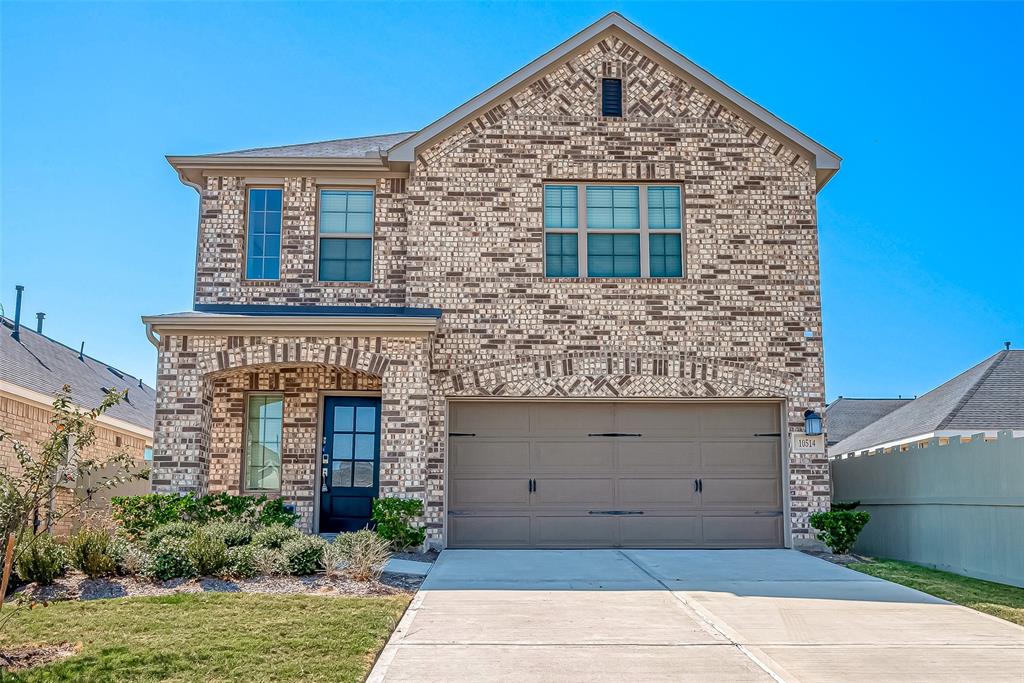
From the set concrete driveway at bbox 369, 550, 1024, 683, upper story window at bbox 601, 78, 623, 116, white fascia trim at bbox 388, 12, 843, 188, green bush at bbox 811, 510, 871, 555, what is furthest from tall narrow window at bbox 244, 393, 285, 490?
green bush at bbox 811, 510, 871, 555

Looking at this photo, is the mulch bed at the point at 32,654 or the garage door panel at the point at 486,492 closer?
the mulch bed at the point at 32,654

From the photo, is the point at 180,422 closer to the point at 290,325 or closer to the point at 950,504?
the point at 290,325

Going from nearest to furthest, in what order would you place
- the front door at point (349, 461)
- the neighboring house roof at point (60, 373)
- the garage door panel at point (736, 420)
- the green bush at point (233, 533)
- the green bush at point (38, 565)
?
1. the green bush at point (38, 565)
2. the green bush at point (233, 533)
3. the garage door panel at point (736, 420)
4. the front door at point (349, 461)
5. the neighboring house roof at point (60, 373)

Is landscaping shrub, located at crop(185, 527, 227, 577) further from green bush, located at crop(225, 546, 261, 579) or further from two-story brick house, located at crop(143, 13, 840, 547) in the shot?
two-story brick house, located at crop(143, 13, 840, 547)

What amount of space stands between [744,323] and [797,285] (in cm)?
100

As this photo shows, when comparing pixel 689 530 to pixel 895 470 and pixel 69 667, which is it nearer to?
pixel 895 470

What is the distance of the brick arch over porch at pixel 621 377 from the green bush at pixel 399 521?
1976mm

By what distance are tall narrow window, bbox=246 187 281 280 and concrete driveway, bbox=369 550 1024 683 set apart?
558cm

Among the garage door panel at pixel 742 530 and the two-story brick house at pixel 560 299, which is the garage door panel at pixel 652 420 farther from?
the garage door panel at pixel 742 530

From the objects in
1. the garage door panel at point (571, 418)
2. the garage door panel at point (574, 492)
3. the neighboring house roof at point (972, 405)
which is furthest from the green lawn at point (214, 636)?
the neighboring house roof at point (972, 405)

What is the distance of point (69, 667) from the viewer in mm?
6887

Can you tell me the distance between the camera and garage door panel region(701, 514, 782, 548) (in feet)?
46.8

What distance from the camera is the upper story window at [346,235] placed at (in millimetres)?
14711

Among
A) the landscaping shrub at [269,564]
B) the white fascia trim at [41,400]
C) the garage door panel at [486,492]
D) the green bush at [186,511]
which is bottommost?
the landscaping shrub at [269,564]
